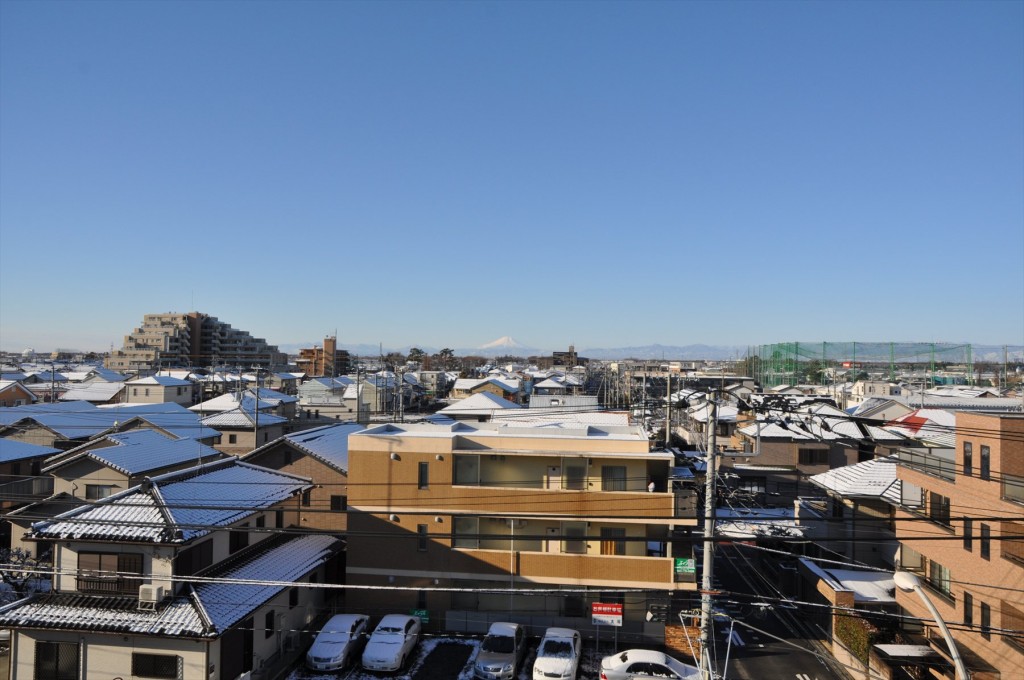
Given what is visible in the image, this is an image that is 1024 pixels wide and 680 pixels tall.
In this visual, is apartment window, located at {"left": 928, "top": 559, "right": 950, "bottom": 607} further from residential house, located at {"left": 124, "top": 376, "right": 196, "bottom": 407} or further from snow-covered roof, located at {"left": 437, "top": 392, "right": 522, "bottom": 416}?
residential house, located at {"left": 124, "top": 376, "right": 196, "bottom": 407}

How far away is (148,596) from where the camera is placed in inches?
467

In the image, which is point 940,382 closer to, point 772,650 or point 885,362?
point 885,362

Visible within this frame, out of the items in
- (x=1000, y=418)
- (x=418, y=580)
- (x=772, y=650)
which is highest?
(x=1000, y=418)

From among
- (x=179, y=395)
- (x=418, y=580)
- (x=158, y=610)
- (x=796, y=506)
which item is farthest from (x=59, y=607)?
(x=179, y=395)

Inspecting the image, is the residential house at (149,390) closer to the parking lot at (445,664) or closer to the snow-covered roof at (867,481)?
Result: the parking lot at (445,664)

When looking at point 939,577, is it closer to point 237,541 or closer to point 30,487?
point 237,541

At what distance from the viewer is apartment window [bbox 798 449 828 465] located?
26.3 m

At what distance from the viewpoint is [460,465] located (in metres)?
15.9

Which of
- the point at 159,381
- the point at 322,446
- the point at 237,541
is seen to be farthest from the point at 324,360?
the point at 237,541

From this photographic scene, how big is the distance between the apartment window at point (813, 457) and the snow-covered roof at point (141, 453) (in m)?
22.9

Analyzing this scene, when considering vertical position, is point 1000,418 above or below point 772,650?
above

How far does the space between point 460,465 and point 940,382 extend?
179 ft

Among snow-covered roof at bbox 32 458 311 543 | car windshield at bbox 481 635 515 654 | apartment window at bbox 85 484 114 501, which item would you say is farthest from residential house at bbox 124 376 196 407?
car windshield at bbox 481 635 515 654

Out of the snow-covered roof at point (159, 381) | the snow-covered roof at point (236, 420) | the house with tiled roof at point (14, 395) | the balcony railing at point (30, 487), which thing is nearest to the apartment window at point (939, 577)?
the balcony railing at point (30, 487)
